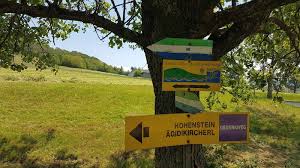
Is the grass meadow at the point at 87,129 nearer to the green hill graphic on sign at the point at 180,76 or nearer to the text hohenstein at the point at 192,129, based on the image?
the text hohenstein at the point at 192,129

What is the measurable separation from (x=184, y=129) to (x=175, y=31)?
139 centimetres

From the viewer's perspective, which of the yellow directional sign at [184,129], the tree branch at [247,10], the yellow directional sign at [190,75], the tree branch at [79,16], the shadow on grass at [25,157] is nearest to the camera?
the yellow directional sign at [184,129]

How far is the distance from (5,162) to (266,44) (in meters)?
9.81

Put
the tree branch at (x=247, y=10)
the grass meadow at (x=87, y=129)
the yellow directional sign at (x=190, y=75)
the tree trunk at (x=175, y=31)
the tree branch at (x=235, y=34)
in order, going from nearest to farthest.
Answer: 1. the yellow directional sign at (x=190, y=75)
2. the tree branch at (x=247, y=10)
3. the tree trunk at (x=175, y=31)
4. the tree branch at (x=235, y=34)
5. the grass meadow at (x=87, y=129)

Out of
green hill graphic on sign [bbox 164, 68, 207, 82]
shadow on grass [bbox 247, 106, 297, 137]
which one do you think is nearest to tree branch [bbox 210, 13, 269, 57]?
green hill graphic on sign [bbox 164, 68, 207, 82]

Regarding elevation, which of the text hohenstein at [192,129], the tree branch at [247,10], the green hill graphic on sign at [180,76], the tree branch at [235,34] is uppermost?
the tree branch at [247,10]

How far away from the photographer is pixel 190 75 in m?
4.59

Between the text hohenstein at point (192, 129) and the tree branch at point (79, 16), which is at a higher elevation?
the tree branch at point (79, 16)

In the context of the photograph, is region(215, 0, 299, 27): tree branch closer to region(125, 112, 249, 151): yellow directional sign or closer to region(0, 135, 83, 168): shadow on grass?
region(125, 112, 249, 151): yellow directional sign

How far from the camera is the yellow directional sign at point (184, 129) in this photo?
440 centimetres

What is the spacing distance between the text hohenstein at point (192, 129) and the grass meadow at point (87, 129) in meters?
7.11

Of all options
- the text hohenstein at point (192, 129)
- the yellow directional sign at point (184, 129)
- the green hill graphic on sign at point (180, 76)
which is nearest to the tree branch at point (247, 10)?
the green hill graphic on sign at point (180, 76)

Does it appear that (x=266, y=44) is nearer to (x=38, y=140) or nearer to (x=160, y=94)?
(x=160, y=94)

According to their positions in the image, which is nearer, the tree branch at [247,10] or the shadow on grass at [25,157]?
the tree branch at [247,10]
